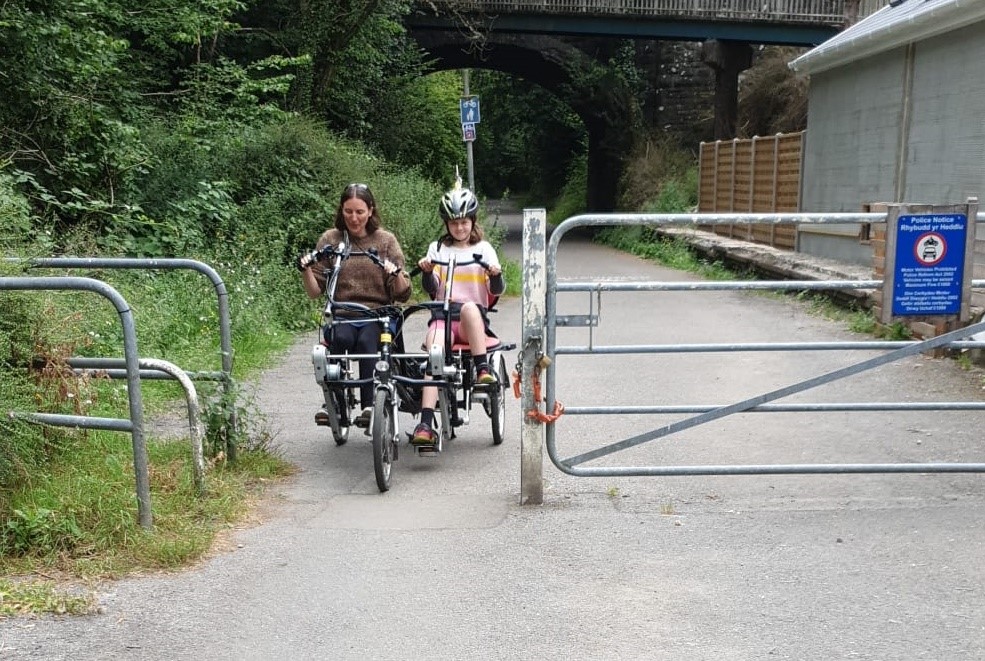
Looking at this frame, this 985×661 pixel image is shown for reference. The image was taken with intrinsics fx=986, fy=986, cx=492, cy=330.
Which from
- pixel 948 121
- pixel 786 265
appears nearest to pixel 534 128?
pixel 786 265

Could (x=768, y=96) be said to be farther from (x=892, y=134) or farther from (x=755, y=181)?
(x=892, y=134)

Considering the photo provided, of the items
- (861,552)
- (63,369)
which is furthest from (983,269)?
(63,369)

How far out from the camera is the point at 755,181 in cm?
2195

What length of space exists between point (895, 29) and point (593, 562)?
11.6 m

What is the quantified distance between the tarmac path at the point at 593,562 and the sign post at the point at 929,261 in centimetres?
108

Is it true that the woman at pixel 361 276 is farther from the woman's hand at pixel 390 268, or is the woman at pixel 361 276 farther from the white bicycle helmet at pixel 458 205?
the white bicycle helmet at pixel 458 205

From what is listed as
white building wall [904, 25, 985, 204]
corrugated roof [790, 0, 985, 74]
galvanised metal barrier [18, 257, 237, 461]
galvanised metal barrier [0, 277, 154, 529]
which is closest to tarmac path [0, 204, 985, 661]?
galvanised metal barrier [0, 277, 154, 529]

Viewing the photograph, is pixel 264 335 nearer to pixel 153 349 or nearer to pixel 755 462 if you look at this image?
pixel 153 349

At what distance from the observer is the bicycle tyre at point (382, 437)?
5422mm

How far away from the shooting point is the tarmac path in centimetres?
374

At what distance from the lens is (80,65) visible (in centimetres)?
1059

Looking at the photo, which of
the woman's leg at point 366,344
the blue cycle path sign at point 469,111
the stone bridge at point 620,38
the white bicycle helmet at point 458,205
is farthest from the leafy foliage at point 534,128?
the woman's leg at point 366,344

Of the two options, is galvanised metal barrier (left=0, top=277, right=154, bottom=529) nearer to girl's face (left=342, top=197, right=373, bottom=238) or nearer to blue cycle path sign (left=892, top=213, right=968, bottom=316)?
girl's face (left=342, top=197, right=373, bottom=238)

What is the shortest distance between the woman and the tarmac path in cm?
78
